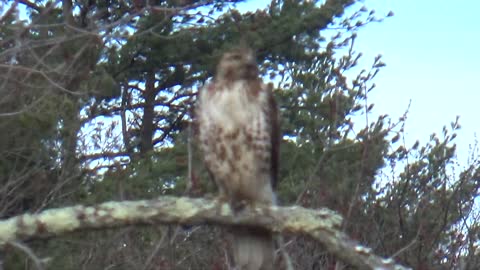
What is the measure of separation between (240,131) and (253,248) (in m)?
1.06

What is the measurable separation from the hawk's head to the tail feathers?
4.44ft

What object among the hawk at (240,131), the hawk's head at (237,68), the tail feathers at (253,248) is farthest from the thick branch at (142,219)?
the hawk's head at (237,68)

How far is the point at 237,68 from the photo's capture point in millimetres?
7172

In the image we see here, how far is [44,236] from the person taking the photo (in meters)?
5.04

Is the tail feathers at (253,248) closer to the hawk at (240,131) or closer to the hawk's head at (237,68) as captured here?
the hawk at (240,131)

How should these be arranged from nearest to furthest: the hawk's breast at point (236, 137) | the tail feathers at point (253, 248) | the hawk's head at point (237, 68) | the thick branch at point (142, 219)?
1. the thick branch at point (142, 219)
2. the tail feathers at point (253, 248)
3. the hawk's breast at point (236, 137)
4. the hawk's head at point (237, 68)

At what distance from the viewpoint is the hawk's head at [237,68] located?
7.11 metres

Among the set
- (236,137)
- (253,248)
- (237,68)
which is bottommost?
(253,248)

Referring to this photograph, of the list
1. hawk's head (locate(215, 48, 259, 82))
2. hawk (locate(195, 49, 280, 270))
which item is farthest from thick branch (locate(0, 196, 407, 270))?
hawk's head (locate(215, 48, 259, 82))

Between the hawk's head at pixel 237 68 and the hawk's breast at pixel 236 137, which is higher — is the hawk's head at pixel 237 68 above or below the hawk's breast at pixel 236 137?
above

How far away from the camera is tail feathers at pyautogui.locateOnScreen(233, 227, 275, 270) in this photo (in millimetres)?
5844

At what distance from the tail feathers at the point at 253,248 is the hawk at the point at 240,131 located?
74cm

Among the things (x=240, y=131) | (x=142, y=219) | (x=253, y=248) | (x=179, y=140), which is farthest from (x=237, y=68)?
(x=179, y=140)

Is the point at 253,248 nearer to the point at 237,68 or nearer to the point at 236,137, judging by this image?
the point at 236,137
